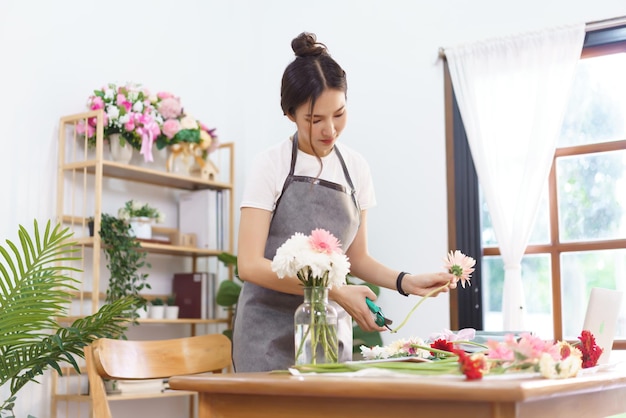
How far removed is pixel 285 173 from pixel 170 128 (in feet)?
7.29

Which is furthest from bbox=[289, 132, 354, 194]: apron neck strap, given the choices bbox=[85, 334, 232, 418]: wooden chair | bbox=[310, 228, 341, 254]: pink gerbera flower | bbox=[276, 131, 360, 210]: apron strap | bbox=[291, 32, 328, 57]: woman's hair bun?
bbox=[310, 228, 341, 254]: pink gerbera flower

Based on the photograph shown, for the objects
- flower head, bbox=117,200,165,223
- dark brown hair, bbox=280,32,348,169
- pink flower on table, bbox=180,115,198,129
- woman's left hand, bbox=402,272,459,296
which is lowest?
woman's left hand, bbox=402,272,459,296

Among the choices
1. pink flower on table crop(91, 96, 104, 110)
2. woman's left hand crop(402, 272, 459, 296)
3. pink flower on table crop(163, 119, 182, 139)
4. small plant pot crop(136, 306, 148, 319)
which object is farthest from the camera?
pink flower on table crop(163, 119, 182, 139)

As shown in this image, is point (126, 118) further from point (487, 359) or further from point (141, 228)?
point (487, 359)

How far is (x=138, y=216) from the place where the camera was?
4.02 meters

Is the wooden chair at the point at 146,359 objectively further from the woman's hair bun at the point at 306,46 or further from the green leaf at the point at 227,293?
the green leaf at the point at 227,293

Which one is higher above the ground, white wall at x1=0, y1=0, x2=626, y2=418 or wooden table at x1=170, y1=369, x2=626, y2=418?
white wall at x1=0, y1=0, x2=626, y2=418

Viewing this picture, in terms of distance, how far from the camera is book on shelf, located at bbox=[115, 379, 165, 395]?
3816 mm

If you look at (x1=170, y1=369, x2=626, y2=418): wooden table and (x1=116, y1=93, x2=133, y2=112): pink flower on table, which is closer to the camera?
(x1=170, y1=369, x2=626, y2=418): wooden table

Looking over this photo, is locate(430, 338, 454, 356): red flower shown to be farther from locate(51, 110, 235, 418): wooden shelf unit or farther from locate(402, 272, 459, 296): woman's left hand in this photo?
locate(51, 110, 235, 418): wooden shelf unit

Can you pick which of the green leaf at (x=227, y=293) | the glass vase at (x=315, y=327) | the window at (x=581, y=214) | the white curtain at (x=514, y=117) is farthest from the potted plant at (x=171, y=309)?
the glass vase at (x=315, y=327)

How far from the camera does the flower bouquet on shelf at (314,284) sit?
4.88 ft

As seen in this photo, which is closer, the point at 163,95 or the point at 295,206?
the point at 295,206

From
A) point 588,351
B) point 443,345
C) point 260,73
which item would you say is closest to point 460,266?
point 443,345
